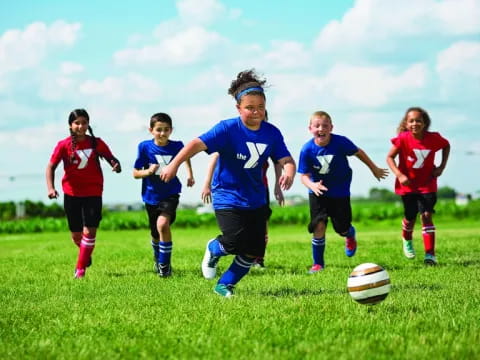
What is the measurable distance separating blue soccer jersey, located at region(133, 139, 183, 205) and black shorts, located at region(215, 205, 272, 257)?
282 cm

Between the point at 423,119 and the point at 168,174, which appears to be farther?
the point at 423,119

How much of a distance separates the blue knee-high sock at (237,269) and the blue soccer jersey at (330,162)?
3.17 m

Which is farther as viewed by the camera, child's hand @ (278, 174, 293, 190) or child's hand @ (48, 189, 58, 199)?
child's hand @ (48, 189, 58, 199)

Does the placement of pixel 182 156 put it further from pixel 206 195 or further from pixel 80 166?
pixel 80 166

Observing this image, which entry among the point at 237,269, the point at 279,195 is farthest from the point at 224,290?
the point at 279,195

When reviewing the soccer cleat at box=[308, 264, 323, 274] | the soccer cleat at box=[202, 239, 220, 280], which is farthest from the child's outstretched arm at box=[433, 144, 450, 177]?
the soccer cleat at box=[202, 239, 220, 280]

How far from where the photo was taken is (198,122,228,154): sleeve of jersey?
22.8ft

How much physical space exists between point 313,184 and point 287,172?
2.81m

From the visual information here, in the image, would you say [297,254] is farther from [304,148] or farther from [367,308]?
[367,308]

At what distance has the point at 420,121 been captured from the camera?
11.1 m

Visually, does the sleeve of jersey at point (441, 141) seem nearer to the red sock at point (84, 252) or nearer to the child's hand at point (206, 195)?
the child's hand at point (206, 195)

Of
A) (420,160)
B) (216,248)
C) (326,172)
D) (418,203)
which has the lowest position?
(216,248)

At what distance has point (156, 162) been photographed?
9.93 meters

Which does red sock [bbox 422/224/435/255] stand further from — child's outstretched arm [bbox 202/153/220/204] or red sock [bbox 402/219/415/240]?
child's outstretched arm [bbox 202/153/220/204]
